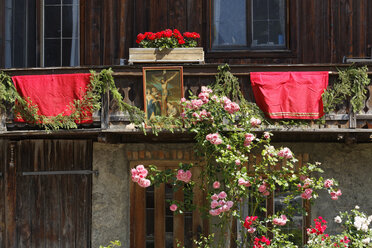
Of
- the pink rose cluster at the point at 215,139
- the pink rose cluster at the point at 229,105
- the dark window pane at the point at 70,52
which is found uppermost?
the dark window pane at the point at 70,52

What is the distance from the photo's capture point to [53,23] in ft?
39.0

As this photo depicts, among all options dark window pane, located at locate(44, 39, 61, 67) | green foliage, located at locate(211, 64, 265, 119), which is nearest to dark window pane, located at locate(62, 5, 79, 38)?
dark window pane, located at locate(44, 39, 61, 67)

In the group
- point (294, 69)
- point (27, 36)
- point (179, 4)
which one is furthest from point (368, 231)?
point (27, 36)

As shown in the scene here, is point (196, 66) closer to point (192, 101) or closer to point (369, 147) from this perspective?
point (192, 101)

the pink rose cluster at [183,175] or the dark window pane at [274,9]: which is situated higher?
the dark window pane at [274,9]

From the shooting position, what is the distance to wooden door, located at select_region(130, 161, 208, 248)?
422 inches

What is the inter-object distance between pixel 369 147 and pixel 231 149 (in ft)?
9.44

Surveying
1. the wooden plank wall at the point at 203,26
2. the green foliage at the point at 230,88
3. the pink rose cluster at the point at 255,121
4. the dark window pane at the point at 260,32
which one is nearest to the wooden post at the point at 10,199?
the wooden plank wall at the point at 203,26

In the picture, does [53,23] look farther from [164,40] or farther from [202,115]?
[202,115]

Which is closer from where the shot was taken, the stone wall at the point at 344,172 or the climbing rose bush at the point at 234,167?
the climbing rose bush at the point at 234,167

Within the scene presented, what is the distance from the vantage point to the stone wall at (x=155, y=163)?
35.0 ft

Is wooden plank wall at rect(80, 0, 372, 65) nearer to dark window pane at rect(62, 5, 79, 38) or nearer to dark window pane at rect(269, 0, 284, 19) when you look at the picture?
dark window pane at rect(62, 5, 79, 38)

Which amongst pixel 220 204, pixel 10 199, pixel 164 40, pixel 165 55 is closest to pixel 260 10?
pixel 164 40

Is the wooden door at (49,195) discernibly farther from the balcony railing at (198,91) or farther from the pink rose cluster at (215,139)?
the pink rose cluster at (215,139)
